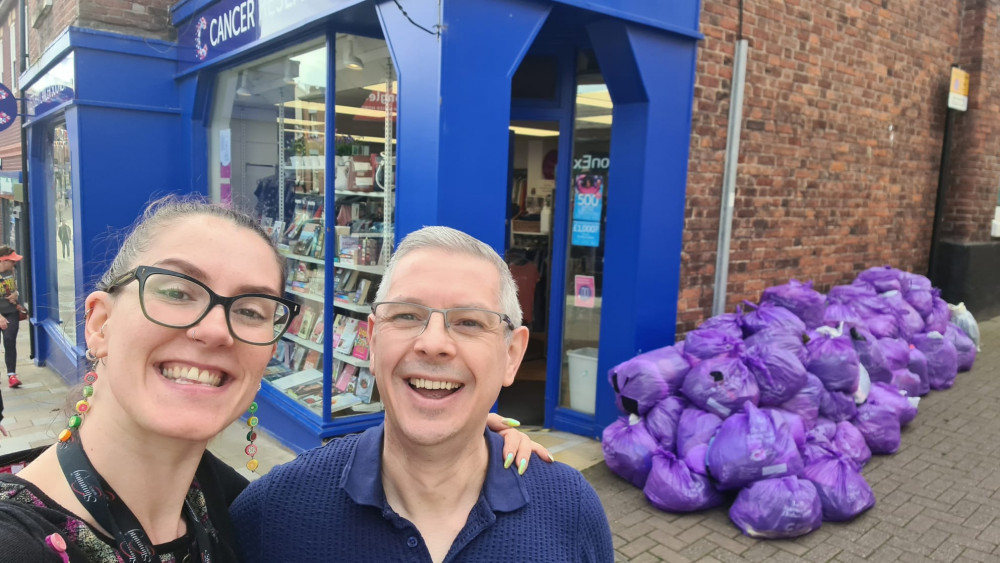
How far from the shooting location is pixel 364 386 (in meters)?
4.88

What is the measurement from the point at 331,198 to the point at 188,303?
11.9 ft

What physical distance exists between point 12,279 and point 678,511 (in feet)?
23.3

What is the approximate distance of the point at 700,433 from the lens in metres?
4.17

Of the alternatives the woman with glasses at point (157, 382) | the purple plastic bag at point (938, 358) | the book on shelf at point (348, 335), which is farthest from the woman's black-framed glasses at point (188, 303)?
the purple plastic bag at point (938, 358)

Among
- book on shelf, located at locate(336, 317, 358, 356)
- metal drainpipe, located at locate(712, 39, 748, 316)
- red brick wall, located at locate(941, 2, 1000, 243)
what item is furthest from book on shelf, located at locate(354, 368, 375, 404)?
red brick wall, located at locate(941, 2, 1000, 243)

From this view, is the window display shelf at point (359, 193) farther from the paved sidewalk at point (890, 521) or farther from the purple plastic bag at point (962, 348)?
the purple plastic bag at point (962, 348)

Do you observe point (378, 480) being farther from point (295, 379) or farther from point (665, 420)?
point (295, 379)

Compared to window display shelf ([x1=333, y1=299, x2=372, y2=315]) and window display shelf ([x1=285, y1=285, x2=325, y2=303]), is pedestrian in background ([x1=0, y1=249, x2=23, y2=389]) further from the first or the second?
window display shelf ([x1=333, y1=299, x2=372, y2=315])

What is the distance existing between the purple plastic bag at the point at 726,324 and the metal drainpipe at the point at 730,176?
32 cm

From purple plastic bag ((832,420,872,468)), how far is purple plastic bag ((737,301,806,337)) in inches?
29.1

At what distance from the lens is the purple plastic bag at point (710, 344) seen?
181 inches

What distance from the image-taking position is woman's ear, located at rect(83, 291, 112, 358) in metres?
1.21

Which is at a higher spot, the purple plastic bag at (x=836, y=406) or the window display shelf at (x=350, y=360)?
the window display shelf at (x=350, y=360)

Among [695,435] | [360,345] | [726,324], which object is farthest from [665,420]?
[360,345]
